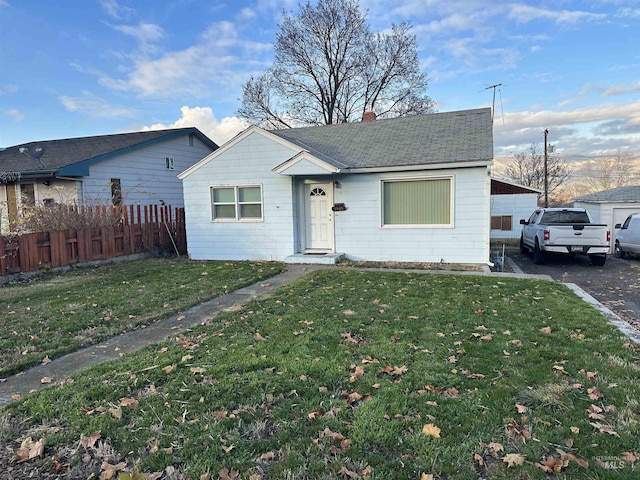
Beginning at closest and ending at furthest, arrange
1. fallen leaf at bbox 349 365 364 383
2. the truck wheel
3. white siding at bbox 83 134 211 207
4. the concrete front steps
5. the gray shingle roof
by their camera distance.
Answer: fallen leaf at bbox 349 365 364 383 < the gray shingle roof < the concrete front steps < the truck wheel < white siding at bbox 83 134 211 207

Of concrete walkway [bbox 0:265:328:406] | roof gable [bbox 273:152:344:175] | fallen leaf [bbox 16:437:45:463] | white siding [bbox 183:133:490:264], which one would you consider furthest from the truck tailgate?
fallen leaf [bbox 16:437:45:463]

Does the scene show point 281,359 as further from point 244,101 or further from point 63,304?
point 244,101

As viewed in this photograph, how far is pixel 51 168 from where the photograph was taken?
13898 mm

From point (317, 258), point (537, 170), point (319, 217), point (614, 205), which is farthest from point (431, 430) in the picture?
point (537, 170)

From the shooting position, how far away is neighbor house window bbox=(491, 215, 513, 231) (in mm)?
23477

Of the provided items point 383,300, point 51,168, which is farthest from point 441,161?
point 51,168

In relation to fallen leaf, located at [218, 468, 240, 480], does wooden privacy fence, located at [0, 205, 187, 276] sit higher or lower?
higher

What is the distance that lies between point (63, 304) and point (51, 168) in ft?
30.2

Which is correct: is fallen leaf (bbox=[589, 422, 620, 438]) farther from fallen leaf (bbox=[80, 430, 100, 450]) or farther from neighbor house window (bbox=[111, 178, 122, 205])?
neighbor house window (bbox=[111, 178, 122, 205])

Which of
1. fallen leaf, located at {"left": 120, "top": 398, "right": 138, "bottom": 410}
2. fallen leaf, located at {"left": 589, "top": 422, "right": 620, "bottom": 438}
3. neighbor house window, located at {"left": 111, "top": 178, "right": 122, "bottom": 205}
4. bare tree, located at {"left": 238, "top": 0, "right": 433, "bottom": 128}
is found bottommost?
fallen leaf, located at {"left": 589, "top": 422, "right": 620, "bottom": 438}

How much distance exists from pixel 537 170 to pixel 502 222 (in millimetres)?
20652

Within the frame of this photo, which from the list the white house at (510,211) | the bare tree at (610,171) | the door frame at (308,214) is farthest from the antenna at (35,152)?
the bare tree at (610,171)

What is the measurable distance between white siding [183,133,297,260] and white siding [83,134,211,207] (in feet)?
12.4

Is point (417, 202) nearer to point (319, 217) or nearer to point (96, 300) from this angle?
point (319, 217)
